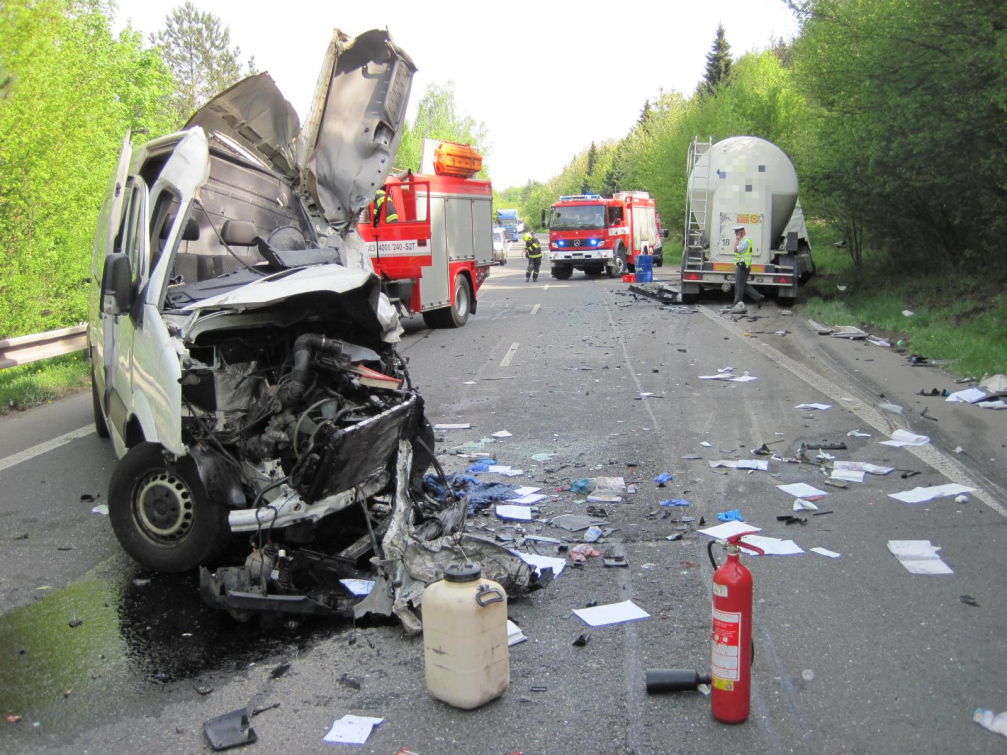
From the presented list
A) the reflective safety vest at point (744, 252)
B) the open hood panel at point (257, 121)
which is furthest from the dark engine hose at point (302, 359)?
the reflective safety vest at point (744, 252)

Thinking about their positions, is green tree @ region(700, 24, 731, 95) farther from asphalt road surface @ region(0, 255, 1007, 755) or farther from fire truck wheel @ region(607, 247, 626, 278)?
asphalt road surface @ region(0, 255, 1007, 755)

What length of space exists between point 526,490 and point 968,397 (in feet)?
17.8

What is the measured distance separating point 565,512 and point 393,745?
2882 mm

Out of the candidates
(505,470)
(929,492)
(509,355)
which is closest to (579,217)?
(509,355)

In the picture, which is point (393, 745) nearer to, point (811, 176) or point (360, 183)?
point (360, 183)

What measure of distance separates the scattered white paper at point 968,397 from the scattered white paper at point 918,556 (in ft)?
14.8

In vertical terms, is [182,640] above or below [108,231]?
below

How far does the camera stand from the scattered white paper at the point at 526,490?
21.1 ft

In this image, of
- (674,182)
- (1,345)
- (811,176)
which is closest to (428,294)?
(1,345)

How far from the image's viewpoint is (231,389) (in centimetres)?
498

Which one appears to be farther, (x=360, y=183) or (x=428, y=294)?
(x=428, y=294)

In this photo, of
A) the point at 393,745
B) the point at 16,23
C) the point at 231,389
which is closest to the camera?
the point at 393,745

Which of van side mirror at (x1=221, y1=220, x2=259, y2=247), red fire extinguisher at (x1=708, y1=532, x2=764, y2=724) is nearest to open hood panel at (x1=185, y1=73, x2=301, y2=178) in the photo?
van side mirror at (x1=221, y1=220, x2=259, y2=247)

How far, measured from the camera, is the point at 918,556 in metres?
5.00
